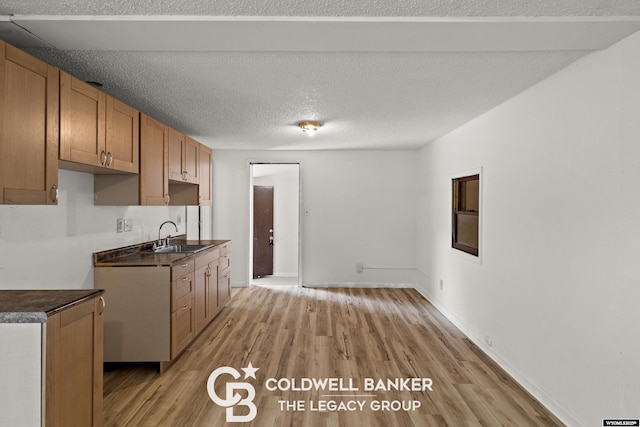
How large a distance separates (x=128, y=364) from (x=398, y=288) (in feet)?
13.8

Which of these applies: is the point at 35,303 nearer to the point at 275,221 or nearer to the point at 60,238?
the point at 60,238

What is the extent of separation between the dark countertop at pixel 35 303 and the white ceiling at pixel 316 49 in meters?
1.43

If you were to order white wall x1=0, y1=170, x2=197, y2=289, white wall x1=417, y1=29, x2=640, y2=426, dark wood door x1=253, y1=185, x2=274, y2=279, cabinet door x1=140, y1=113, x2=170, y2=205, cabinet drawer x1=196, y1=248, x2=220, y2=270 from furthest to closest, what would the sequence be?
dark wood door x1=253, y1=185, x2=274, y2=279, cabinet drawer x1=196, y1=248, x2=220, y2=270, cabinet door x1=140, y1=113, x2=170, y2=205, white wall x1=0, y1=170, x2=197, y2=289, white wall x1=417, y1=29, x2=640, y2=426

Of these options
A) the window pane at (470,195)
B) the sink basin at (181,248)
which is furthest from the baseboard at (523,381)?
the sink basin at (181,248)

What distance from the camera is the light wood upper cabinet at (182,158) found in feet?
12.1

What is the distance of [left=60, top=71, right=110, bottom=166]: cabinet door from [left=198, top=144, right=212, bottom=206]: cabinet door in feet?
6.37

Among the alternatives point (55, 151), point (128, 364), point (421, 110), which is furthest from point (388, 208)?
point (55, 151)

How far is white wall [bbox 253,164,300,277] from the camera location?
7270 mm

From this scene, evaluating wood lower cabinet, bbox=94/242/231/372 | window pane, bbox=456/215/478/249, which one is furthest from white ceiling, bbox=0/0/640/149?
wood lower cabinet, bbox=94/242/231/372

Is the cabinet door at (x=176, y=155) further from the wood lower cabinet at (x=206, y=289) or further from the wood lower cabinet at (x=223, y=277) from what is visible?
the wood lower cabinet at (x=223, y=277)

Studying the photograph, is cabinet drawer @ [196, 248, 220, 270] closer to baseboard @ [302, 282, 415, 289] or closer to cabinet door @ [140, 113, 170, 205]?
cabinet door @ [140, 113, 170, 205]

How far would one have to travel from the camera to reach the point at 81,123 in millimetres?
2283

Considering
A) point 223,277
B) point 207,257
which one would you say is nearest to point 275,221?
point 223,277

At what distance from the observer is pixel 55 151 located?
2043 mm
